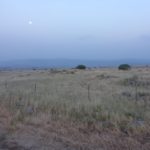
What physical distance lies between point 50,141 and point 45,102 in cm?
531

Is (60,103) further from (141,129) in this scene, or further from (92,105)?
(141,129)

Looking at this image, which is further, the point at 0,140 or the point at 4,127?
the point at 4,127

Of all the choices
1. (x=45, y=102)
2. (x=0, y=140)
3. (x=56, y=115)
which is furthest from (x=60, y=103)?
(x=0, y=140)

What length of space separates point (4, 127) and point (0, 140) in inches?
48.0

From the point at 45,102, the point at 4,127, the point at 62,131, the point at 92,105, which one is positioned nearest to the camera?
the point at 62,131

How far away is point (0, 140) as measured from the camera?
9.66m


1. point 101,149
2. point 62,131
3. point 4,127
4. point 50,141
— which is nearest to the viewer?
point 101,149

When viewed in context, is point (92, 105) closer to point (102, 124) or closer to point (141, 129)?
point (102, 124)

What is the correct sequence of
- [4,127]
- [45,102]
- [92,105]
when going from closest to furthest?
[4,127]
[92,105]
[45,102]

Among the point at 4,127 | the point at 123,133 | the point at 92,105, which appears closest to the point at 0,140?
the point at 4,127

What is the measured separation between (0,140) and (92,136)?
236 centimetres

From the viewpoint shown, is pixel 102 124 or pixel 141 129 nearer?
pixel 141 129

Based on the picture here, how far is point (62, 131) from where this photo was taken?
32.6ft

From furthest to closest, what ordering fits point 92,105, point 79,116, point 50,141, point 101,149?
point 92,105
point 79,116
point 50,141
point 101,149
